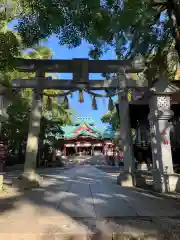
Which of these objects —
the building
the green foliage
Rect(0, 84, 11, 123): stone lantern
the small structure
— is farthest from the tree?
the building

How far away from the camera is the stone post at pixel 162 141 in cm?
717

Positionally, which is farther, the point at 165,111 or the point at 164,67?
the point at 165,111

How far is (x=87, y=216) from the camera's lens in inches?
173

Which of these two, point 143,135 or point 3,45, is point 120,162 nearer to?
point 143,135

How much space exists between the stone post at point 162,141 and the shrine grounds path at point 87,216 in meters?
0.97

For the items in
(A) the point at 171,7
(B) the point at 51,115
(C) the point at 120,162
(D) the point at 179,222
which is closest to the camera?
(D) the point at 179,222

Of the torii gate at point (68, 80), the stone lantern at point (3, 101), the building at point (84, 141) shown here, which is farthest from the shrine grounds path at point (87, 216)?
the building at point (84, 141)

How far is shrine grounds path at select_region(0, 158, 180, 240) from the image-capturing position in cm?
343

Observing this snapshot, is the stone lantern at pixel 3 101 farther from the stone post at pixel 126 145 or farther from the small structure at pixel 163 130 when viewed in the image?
the small structure at pixel 163 130

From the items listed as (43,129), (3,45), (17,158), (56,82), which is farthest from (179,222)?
(17,158)

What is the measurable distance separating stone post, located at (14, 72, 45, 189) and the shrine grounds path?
1.72 m

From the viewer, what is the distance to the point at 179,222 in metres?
3.96

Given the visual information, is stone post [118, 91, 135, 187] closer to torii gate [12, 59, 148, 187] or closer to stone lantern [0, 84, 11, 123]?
torii gate [12, 59, 148, 187]

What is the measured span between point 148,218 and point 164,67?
450 cm
